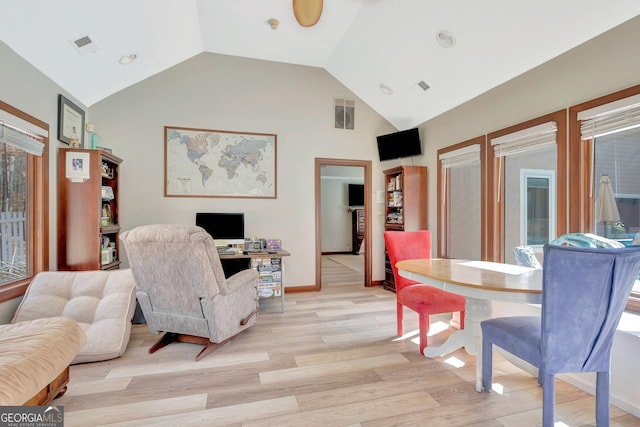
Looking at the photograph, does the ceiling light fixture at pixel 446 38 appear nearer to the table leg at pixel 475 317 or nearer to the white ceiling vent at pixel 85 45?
the table leg at pixel 475 317

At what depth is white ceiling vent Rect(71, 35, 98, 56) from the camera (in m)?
2.63

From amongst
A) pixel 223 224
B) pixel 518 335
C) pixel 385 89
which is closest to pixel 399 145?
pixel 385 89

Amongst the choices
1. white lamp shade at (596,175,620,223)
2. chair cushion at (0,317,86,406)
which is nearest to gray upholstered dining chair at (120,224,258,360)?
chair cushion at (0,317,86,406)

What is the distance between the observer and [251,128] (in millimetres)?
4324

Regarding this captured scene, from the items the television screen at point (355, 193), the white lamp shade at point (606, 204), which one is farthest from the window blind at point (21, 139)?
the television screen at point (355, 193)

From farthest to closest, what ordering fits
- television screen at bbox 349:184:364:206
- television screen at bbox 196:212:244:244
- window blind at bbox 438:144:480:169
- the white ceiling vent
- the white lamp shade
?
1. television screen at bbox 349:184:364:206
2. television screen at bbox 196:212:244:244
3. window blind at bbox 438:144:480:169
4. the white ceiling vent
5. the white lamp shade

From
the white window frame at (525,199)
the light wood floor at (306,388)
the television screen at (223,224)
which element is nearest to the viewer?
Result: the light wood floor at (306,388)

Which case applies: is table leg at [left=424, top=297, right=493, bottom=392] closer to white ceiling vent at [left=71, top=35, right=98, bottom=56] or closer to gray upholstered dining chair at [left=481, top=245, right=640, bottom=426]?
gray upholstered dining chair at [left=481, top=245, right=640, bottom=426]

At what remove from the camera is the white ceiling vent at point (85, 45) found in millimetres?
2630

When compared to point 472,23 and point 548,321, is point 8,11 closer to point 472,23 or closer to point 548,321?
point 472,23

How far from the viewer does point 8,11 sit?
6.85 feet

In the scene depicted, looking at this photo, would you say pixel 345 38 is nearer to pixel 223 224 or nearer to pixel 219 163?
pixel 219 163

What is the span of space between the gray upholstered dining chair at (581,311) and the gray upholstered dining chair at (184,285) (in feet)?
6.81

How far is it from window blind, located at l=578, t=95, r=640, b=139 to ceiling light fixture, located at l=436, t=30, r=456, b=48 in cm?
131
